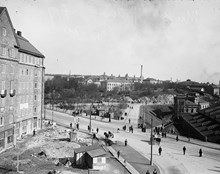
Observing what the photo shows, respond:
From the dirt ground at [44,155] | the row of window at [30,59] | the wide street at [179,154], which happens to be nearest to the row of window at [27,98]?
the row of window at [30,59]

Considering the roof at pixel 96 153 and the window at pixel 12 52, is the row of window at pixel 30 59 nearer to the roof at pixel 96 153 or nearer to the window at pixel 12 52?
the window at pixel 12 52

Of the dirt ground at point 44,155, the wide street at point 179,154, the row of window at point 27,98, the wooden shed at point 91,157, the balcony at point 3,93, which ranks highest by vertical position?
the balcony at point 3,93

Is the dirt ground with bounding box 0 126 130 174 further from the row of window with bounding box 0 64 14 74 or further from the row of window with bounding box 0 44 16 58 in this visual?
the row of window with bounding box 0 44 16 58

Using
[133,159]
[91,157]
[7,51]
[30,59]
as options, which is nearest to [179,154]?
[133,159]

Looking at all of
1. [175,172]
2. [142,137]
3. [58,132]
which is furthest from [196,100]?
[175,172]

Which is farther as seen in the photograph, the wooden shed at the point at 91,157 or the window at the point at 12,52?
the window at the point at 12,52

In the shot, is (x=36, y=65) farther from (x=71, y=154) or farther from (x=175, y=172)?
(x=175, y=172)
